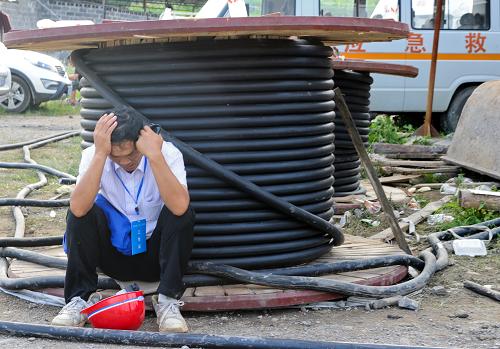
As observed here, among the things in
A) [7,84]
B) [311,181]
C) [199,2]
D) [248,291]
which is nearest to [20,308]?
[248,291]

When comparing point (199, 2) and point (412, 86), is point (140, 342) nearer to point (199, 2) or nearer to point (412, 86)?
point (412, 86)

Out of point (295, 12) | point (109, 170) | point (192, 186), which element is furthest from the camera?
point (295, 12)

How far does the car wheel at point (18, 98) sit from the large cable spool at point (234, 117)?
37.0 feet

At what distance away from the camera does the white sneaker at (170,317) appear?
3381 mm

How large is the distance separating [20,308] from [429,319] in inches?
77.3

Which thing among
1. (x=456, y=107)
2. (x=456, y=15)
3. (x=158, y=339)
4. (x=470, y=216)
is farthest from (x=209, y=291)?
(x=456, y=15)

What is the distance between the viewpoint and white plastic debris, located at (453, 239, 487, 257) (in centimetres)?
489

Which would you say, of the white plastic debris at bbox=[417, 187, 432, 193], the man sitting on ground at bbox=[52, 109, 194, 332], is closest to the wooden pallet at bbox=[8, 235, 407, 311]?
the man sitting on ground at bbox=[52, 109, 194, 332]

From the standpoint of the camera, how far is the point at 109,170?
359cm

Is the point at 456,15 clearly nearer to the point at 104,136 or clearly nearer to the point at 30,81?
the point at 30,81

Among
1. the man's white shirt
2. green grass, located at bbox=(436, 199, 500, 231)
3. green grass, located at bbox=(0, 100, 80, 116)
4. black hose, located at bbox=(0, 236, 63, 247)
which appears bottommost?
green grass, located at bbox=(0, 100, 80, 116)

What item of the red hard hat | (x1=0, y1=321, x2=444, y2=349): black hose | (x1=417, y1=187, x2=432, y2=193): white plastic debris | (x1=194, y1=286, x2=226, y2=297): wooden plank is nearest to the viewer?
(x1=0, y1=321, x2=444, y2=349): black hose

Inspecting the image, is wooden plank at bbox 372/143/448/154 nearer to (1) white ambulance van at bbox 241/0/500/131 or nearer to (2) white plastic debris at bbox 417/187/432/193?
(2) white plastic debris at bbox 417/187/432/193

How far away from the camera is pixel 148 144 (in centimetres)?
343
